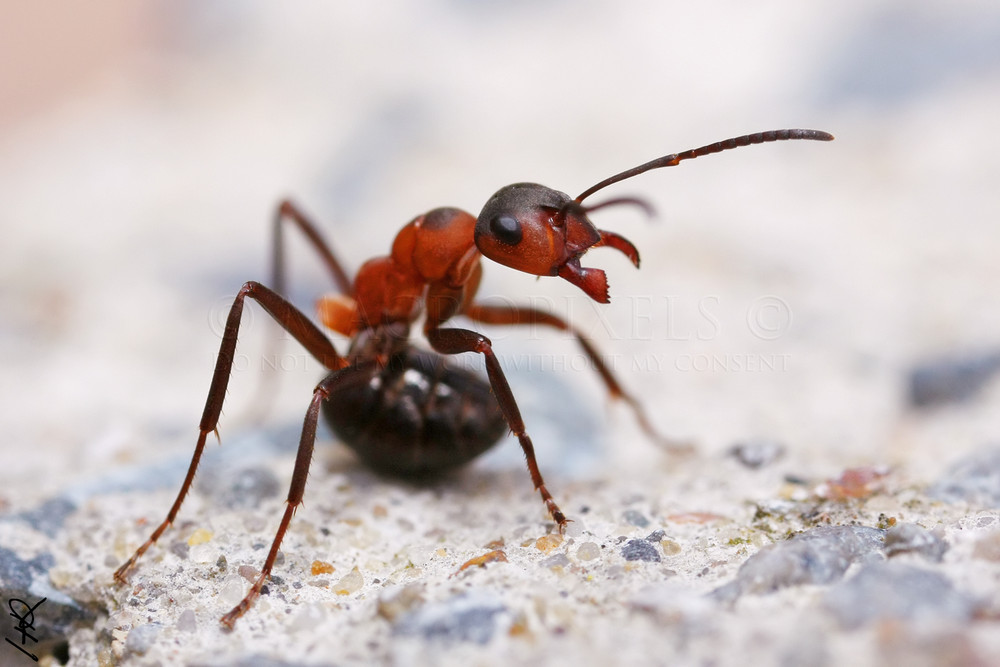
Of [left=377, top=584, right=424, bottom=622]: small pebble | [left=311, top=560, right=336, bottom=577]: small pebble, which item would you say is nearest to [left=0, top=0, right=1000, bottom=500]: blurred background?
[left=311, top=560, right=336, bottom=577]: small pebble

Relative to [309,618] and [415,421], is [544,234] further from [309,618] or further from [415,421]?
[309,618]

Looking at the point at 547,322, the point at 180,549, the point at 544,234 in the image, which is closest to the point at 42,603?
the point at 180,549

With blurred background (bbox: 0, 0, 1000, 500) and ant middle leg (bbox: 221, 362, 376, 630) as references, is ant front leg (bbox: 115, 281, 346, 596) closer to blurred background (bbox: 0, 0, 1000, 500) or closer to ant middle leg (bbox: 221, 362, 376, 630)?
ant middle leg (bbox: 221, 362, 376, 630)

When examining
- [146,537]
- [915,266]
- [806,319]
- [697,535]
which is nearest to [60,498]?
[146,537]

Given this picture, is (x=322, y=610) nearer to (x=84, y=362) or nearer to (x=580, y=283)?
(x=580, y=283)

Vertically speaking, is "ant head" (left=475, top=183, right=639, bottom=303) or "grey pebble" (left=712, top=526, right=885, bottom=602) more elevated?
"ant head" (left=475, top=183, right=639, bottom=303)
